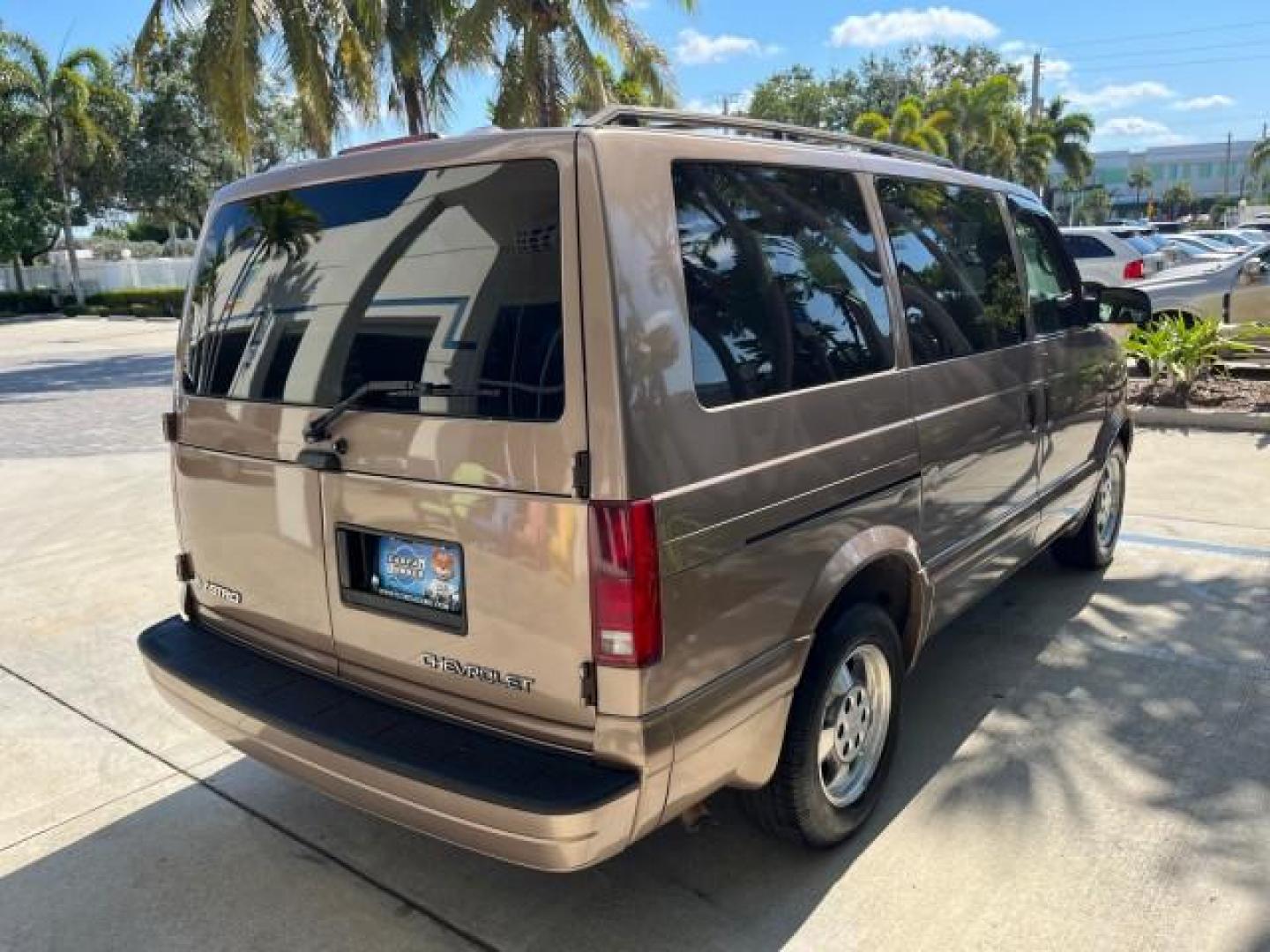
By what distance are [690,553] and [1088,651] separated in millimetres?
2870

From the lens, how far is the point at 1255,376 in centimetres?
1012

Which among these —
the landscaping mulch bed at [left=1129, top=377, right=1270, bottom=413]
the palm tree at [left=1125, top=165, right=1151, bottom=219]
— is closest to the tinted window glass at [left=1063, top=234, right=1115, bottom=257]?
the landscaping mulch bed at [left=1129, top=377, right=1270, bottom=413]

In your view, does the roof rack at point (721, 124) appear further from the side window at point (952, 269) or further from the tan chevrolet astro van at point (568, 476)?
the side window at point (952, 269)

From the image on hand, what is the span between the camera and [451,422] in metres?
2.38

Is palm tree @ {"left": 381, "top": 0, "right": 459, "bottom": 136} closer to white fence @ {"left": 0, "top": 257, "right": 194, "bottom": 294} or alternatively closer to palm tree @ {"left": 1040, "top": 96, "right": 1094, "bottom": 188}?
white fence @ {"left": 0, "top": 257, "right": 194, "bottom": 294}

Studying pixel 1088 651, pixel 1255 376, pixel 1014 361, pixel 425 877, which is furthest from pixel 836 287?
pixel 1255 376

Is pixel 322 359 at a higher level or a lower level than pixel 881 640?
higher

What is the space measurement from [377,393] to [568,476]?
650 millimetres

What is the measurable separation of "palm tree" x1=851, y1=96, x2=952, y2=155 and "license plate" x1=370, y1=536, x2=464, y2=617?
33742 millimetres

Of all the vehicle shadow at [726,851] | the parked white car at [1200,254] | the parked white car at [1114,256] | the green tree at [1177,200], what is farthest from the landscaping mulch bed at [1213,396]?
the green tree at [1177,200]

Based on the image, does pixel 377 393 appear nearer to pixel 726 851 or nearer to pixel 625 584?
pixel 625 584

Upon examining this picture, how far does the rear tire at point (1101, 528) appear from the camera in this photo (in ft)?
16.9

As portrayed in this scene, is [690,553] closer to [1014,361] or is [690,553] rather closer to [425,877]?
[425,877]

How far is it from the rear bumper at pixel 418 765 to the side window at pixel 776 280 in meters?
0.96
